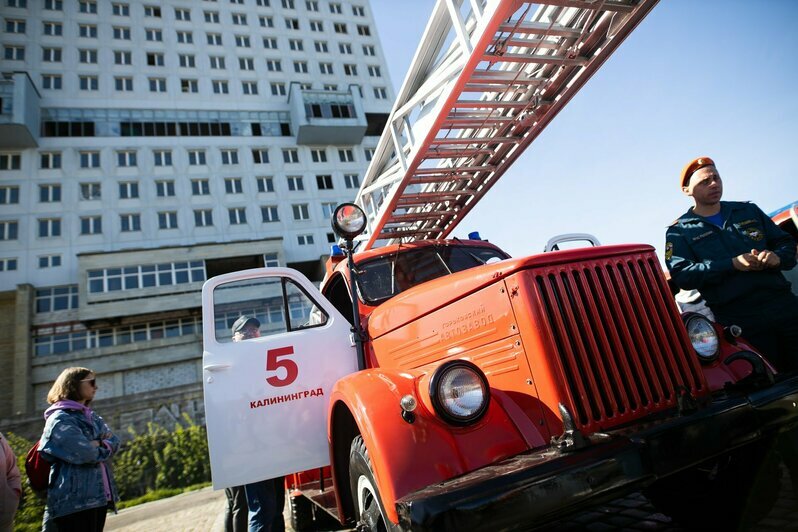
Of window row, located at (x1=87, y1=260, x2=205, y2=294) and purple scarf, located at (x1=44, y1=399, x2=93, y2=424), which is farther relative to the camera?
window row, located at (x1=87, y1=260, x2=205, y2=294)

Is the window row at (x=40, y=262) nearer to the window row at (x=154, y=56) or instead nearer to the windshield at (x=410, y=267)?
the window row at (x=154, y=56)

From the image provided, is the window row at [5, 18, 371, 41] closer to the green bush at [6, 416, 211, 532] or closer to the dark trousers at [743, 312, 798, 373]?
the green bush at [6, 416, 211, 532]

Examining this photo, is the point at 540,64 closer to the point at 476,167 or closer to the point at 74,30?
the point at 476,167

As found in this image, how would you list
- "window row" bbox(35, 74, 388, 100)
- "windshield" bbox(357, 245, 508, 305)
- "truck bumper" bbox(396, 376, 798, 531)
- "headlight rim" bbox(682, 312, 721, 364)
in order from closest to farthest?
"truck bumper" bbox(396, 376, 798, 531) → "headlight rim" bbox(682, 312, 721, 364) → "windshield" bbox(357, 245, 508, 305) → "window row" bbox(35, 74, 388, 100)

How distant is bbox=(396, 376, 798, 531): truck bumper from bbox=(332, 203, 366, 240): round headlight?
2.03 metres

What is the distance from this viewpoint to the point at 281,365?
334cm

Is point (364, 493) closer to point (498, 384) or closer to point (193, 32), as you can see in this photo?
point (498, 384)

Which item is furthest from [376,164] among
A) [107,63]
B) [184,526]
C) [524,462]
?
[107,63]

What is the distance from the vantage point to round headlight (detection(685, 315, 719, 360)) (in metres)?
2.56

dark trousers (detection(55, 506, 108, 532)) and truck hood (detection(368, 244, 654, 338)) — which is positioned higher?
truck hood (detection(368, 244, 654, 338))

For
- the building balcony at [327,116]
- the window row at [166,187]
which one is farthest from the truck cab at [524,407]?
the building balcony at [327,116]

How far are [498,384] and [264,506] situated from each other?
2.04 meters

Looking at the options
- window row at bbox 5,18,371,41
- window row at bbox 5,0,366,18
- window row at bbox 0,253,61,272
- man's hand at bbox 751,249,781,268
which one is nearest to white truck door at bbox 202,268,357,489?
man's hand at bbox 751,249,781,268

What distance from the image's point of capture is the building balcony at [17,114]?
27698mm
